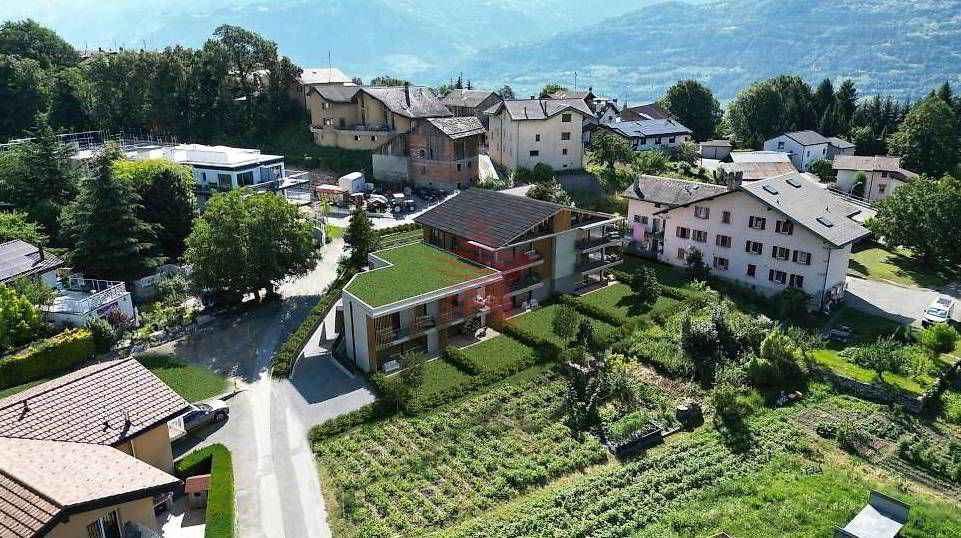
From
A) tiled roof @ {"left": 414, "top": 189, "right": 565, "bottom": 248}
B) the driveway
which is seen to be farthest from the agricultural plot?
tiled roof @ {"left": 414, "top": 189, "right": 565, "bottom": 248}

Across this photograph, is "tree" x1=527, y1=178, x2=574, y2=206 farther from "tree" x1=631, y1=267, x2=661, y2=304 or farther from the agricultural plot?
the agricultural plot

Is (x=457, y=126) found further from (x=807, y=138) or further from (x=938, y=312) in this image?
(x=807, y=138)

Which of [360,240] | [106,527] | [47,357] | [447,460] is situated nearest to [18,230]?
[47,357]

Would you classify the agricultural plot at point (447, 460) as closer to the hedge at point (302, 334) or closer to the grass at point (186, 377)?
the hedge at point (302, 334)

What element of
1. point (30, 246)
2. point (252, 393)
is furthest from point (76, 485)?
point (30, 246)

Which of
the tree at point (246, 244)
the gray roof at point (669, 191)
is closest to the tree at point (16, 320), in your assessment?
the tree at point (246, 244)

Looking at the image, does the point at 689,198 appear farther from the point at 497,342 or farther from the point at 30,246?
the point at 30,246
